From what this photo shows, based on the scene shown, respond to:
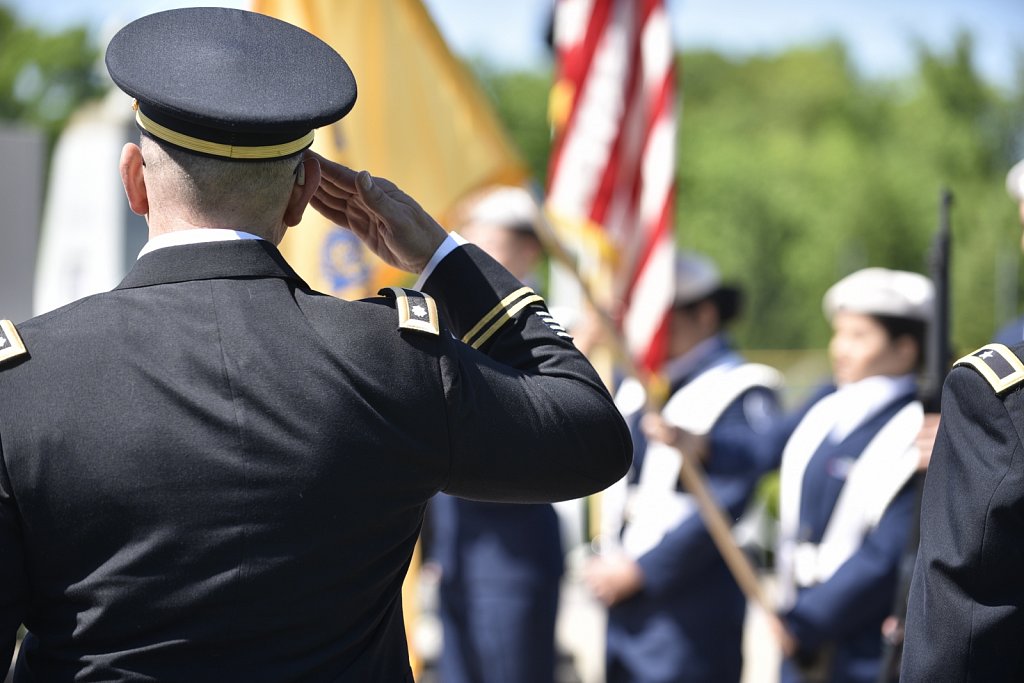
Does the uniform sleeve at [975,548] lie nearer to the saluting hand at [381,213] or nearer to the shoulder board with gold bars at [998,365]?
the shoulder board with gold bars at [998,365]

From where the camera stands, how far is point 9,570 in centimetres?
157

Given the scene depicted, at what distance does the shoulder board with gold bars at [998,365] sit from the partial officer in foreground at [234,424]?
55cm

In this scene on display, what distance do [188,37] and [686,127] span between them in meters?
53.0

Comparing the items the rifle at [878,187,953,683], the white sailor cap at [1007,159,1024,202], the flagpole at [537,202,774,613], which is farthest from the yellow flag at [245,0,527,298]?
the white sailor cap at [1007,159,1024,202]

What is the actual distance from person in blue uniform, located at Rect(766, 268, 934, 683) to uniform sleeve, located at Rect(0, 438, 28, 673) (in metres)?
2.99

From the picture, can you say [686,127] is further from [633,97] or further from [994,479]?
[994,479]

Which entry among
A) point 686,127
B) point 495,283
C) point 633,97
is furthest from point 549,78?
point 495,283

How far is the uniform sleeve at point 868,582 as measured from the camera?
411 centimetres

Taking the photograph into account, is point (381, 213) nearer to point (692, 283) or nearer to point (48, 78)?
point (692, 283)

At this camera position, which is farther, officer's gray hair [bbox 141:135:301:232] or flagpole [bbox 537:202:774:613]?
flagpole [bbox 537:202:774:613]

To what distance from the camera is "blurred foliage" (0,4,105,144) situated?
40.4m

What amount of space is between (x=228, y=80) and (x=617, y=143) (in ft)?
12.9

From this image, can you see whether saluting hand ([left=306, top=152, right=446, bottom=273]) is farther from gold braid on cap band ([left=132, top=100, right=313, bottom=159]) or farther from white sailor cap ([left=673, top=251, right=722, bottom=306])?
white sailor cap ([left=673, top=251, right=722, bottom=306])

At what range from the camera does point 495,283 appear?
6.19 ft
